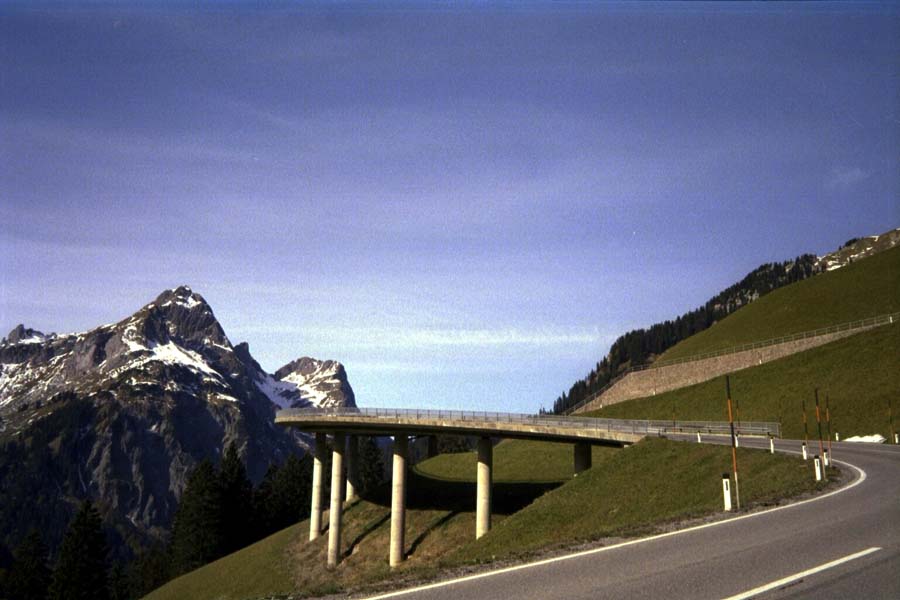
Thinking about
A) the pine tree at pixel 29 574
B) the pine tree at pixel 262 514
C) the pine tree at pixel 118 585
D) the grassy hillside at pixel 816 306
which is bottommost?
the pine tree at pixel 118 585

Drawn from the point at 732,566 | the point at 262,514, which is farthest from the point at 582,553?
the point at 262,514

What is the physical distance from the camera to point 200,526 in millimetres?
111250

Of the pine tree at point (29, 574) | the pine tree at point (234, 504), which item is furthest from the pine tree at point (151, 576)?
the pine tree at point (29, 574)

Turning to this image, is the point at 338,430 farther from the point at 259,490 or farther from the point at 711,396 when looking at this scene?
the point at 259,490

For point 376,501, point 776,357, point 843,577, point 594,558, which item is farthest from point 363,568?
point 776,357

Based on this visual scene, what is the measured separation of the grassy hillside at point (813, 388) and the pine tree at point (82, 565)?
80123 mm

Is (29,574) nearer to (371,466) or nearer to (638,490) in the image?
(371,466)

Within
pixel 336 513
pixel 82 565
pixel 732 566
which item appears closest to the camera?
pixel 732 566

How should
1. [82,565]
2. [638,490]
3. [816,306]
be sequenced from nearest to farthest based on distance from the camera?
[638,490] < [82,565] < [816,306]

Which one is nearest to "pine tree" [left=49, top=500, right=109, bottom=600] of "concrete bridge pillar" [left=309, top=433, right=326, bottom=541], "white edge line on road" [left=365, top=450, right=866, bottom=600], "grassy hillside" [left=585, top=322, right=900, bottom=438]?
"concrete bridge pillar" [left=309, top=433, right=326, bottom=541]

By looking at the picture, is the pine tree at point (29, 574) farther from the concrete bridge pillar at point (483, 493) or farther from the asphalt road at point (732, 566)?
the asphalt road at point (732, 566)

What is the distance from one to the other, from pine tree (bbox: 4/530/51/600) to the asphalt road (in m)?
124

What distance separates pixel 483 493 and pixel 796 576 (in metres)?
45.3

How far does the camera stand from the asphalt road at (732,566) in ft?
39.7
